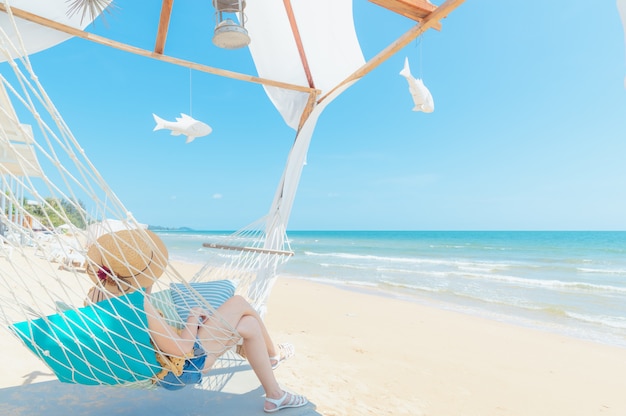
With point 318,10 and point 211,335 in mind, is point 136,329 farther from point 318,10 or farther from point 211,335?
point 318,10

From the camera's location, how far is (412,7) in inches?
65.3

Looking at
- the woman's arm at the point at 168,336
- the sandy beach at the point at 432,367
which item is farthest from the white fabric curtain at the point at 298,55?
the woman's arm at the point at 168,336

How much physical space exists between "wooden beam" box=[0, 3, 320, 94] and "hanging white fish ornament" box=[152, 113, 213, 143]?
335 millimetres

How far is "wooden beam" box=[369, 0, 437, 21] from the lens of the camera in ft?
5.32

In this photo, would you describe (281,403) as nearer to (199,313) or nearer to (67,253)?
(199,313)

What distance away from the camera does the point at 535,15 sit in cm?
975

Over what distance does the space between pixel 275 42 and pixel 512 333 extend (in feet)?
10.5

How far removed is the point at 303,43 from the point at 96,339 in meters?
2.13

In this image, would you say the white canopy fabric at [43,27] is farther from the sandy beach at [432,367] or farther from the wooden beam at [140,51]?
the sandy beach at [432,367]

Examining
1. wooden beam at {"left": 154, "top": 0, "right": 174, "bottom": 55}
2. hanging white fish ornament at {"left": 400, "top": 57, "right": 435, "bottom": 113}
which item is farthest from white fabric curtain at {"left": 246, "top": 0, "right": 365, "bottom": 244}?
wooden beam at {"left": 154, "top": 0, "right": 174, "bottom": 55}

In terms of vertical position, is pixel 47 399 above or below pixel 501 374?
above

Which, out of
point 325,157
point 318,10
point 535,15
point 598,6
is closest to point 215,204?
point 325,157

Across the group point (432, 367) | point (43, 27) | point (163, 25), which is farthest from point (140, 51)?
point (432, 367)

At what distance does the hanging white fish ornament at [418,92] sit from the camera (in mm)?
2189
